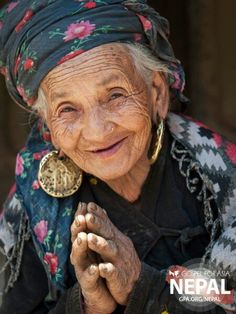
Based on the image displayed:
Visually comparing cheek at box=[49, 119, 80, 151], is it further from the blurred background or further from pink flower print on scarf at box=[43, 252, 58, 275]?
the blurred background

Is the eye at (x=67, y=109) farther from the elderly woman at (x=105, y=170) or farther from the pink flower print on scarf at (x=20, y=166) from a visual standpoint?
the pink flower print on scarf at (x=20, y=166)

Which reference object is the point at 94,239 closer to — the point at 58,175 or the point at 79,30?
the point at 58,175

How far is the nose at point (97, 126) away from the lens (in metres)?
2.82

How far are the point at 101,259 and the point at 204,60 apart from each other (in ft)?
5.83

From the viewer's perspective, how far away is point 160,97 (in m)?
3.04

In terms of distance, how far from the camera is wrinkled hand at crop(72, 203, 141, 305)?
265 cm

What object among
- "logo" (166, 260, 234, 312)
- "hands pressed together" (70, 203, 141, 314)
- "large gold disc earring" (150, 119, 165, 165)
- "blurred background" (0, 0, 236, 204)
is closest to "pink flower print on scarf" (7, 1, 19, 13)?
"large gold disc earring" (150, 119, 165, 165)

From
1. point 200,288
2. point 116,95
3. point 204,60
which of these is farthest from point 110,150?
Answer: point 204,60

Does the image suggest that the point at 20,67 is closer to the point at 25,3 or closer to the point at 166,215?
the point at 25,3

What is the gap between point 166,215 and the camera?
10.0 ft

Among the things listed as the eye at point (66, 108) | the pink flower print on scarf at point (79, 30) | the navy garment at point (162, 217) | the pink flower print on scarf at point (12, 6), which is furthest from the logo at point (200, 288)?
the pink flower print on scarf at point (12, 6)

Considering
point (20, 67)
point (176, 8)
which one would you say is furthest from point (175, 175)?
point (176, 8)

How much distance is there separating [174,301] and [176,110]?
28.5 inches

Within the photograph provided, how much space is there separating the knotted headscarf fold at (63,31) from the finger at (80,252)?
0.56m
